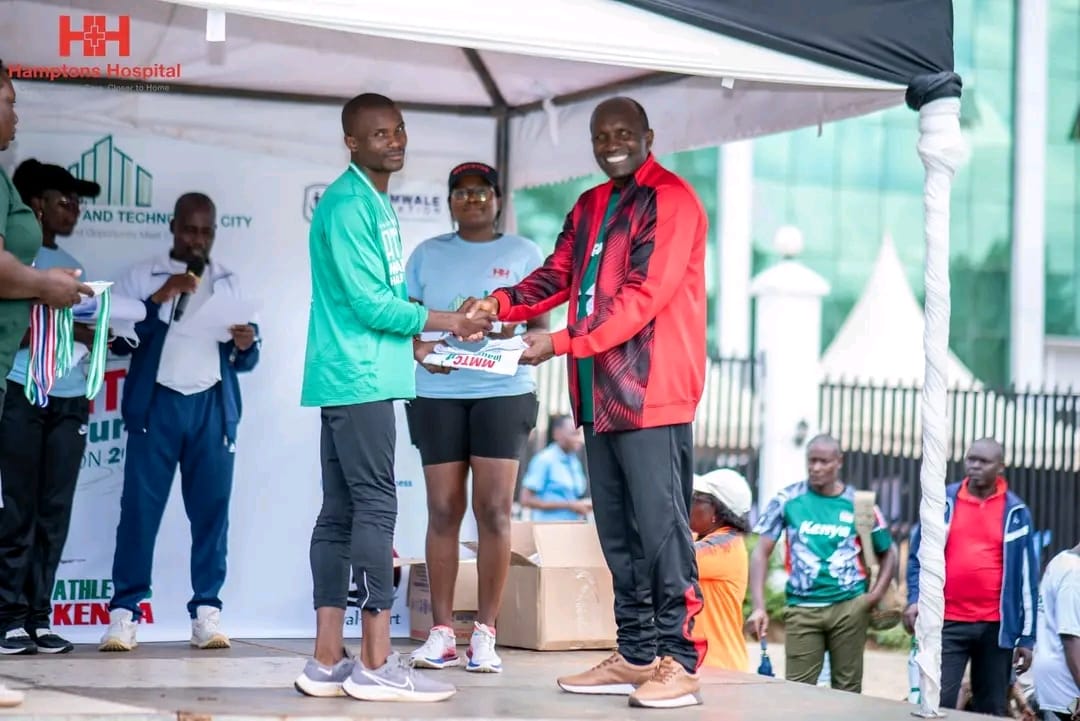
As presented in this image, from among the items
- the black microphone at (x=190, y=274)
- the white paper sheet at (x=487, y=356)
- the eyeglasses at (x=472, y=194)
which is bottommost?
the white paper sheet at (x=487, y=356)

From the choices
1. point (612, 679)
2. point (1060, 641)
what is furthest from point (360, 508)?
point (1060, 641)

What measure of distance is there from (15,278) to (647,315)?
6.96 ft

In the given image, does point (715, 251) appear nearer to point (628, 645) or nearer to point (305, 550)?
point (305, 550)

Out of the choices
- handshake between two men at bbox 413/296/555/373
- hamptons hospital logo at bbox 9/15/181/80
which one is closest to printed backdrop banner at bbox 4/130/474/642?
hamptons hospital logo at bbox 9/15/181/80

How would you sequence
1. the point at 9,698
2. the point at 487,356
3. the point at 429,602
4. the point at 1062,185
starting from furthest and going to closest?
the point at 1062,185, the point at 429,602, the point at 487,356, the point at 9,698

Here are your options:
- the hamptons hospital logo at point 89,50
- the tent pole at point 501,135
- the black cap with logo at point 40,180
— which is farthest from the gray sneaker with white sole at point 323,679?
the hamptons hospital logo at point 89,50

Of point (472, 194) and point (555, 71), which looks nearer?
point (472, 194)

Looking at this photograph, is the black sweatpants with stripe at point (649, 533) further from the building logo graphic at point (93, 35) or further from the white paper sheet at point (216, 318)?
the building logo graphic at point (93, 35)

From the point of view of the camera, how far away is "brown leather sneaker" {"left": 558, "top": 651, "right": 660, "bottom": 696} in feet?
18.7

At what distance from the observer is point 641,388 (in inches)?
218

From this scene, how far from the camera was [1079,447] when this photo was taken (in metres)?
16.9

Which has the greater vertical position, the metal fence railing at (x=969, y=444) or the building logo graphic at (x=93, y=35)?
the building logo graphic at (x=93, y=35)

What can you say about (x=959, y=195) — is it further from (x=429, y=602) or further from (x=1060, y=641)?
(x=429, y=602)

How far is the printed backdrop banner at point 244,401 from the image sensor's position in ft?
24.9
